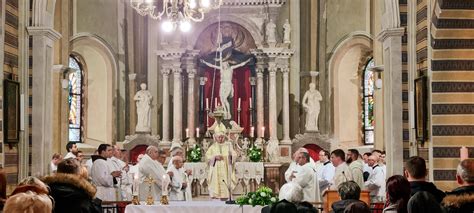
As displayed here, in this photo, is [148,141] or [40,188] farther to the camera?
[148,141]

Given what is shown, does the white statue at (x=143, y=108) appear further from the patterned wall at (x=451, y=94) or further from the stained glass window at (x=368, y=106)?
the patterned wall at (x=451, y=94)

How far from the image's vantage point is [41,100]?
15.3 metres

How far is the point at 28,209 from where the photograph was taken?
4.30 m

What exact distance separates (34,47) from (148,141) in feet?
28.7

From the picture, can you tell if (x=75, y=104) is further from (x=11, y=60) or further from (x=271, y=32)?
(x=11, y=60)

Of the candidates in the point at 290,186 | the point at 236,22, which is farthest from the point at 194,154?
the point at 290,186

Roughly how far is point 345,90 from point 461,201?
689 inches

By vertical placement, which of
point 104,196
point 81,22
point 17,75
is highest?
point 81,22

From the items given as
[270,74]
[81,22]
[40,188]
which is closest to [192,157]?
[270,74]

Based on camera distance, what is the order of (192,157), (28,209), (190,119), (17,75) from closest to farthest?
1. (28,209)
2. (17,75)
3. (192,157)
4. (190,119)

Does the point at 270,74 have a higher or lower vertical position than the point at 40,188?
higher

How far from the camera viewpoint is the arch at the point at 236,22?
76.7 feet

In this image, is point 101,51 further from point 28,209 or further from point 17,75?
point 28,209

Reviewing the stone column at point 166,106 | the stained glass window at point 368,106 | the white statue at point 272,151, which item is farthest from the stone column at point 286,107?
the stone column at point 166,106
